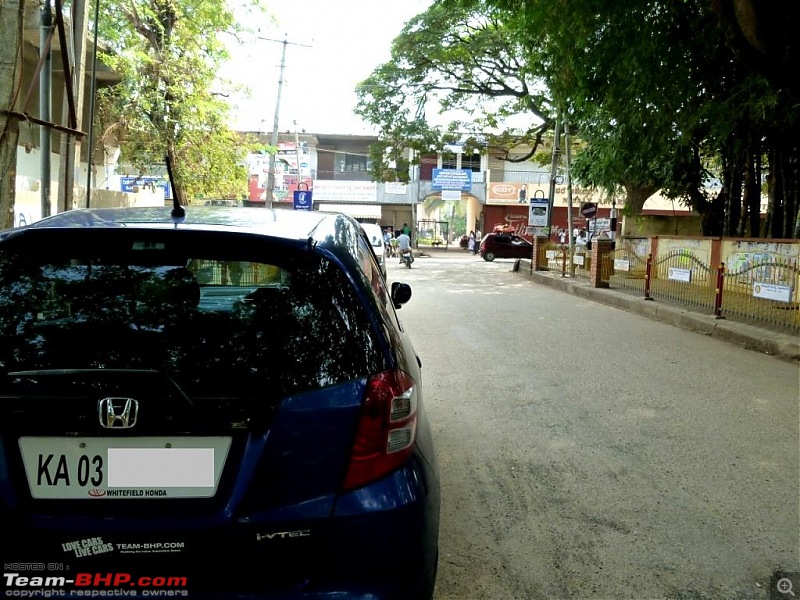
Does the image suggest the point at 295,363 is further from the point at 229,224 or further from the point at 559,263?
the point at 559,263

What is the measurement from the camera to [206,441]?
1.85m

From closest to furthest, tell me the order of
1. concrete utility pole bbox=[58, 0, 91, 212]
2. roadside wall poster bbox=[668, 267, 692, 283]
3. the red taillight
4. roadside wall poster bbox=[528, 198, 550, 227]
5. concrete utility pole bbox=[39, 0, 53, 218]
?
the red taillight < concrete utility pole bbox=[39, 0, 53, 218] < concrete utility pole bbox=[58, 0, 91, 212] < roadside wall poster bbox=[668, 267, 692, 283] < roadside wall poster bbox=[528, 198, 550, 227]

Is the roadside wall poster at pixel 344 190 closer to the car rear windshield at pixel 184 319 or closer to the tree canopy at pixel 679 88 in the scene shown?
the tree canopy at pixel 679 88

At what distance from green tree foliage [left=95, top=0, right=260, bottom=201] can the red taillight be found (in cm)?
1682

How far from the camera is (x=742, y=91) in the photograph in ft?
38.4

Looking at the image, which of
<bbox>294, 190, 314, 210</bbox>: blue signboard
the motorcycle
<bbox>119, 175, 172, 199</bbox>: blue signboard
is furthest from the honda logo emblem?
the motorcycle

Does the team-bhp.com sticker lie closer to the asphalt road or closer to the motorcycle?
Result: the asphalt road

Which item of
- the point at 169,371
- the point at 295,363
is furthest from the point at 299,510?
the point at 169,371

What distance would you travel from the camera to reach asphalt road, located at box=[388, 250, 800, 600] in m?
3.00

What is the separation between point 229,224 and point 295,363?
63 centimetres

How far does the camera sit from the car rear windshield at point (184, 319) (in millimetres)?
1918

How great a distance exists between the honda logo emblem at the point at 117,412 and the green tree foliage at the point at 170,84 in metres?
16.8

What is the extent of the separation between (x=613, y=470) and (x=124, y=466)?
3275 millimetres

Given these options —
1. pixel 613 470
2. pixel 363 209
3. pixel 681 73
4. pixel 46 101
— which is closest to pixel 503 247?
pixel 363 209
